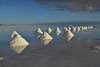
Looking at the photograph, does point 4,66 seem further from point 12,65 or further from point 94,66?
point 94,66

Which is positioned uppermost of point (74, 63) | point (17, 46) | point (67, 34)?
point (74, 63)

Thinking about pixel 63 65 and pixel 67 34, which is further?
pixel 67 34

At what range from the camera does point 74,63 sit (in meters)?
19.2

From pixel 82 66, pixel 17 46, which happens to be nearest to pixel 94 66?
pixel 82 66

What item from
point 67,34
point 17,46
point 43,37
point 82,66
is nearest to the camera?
point 82,66

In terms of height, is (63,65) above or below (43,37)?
above

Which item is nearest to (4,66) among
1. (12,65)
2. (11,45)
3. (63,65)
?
(12,65)

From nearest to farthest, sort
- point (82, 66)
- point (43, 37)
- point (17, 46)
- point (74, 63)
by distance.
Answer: point (82, 66)
point (74, 63)
point (17, 46)
point (43, 37)

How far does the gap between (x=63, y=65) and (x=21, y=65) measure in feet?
19.6

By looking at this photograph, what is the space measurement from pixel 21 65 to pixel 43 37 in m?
26.4

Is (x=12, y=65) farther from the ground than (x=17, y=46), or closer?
farther from the ground

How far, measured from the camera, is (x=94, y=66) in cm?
1788

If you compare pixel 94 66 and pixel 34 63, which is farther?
pixel 34 63

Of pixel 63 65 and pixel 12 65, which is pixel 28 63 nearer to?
pixel 12 65
